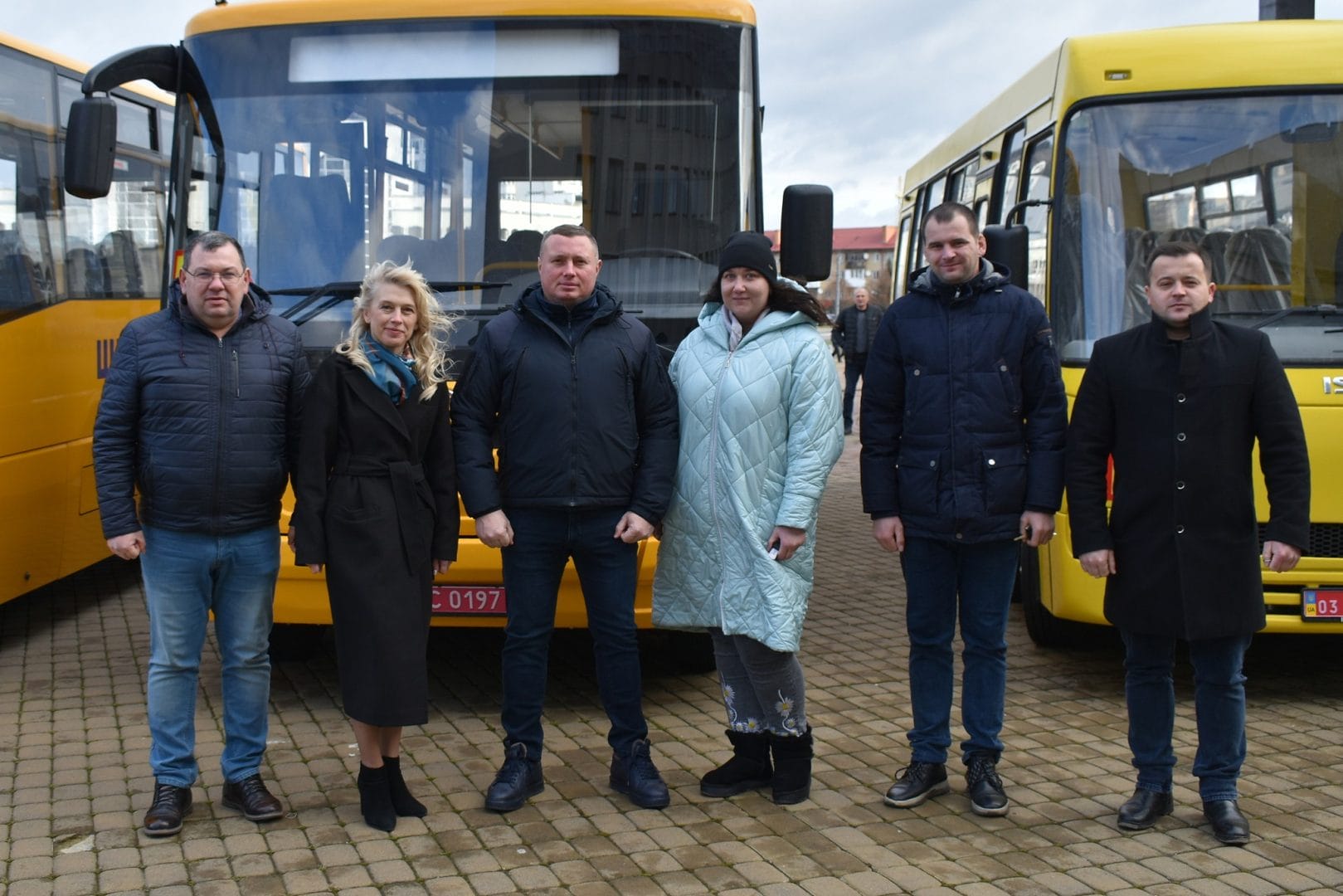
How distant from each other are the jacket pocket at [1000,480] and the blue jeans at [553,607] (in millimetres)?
1187

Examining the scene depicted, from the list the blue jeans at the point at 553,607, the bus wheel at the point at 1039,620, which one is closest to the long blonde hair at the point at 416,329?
the blue jeans at the point at 553,607

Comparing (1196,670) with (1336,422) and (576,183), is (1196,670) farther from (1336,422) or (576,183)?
(576,183)

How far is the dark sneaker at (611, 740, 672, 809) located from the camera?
4.88 meters

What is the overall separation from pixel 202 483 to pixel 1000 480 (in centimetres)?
249

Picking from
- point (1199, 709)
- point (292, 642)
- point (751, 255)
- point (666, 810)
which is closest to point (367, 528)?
point (666, 810)

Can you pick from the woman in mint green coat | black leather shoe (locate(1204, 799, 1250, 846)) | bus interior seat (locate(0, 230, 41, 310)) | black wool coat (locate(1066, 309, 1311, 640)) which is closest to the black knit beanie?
the woman in mint green coat

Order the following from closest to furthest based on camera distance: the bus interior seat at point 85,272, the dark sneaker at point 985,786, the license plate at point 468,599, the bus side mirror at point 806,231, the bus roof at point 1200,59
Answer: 1. the dark sneaker at point 985,786
2. the bus side mirror at point 806,231
3. the license plate at point 468,599
4. the bus roof at point 1200,59
5. the bus interior seat at point 85,272

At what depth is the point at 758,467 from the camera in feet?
15.5

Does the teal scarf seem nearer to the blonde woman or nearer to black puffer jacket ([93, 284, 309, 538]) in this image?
the blonde woman

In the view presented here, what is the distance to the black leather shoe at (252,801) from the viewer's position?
15.4 ft

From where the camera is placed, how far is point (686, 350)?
4.98 m

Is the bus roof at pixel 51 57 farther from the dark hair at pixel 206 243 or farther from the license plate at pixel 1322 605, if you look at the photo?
the license plate at pixel 1322 605

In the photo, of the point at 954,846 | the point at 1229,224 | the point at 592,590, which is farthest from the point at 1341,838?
the point at 1229,224

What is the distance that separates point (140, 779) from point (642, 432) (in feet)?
7.10
